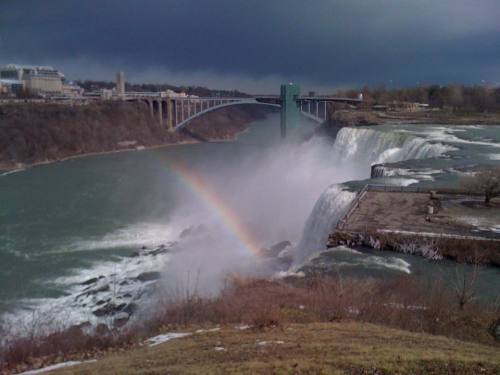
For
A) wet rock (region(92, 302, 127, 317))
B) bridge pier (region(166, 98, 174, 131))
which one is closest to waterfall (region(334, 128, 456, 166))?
wet rock (region(92, 302, 127, 317))

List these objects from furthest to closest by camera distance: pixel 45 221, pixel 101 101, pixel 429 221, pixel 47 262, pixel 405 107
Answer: pixel 101 101 < pixel 405 107 < pixel 45 221 < pixel 47 262 < pixel 429 221

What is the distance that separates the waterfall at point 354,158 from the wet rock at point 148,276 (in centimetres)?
332

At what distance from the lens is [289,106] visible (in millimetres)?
39031

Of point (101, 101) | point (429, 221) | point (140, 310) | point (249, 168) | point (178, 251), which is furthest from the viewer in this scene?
point (101, 101)

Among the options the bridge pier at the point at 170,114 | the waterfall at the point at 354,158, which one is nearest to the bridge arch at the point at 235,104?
the bridge pier at the point at 170,114

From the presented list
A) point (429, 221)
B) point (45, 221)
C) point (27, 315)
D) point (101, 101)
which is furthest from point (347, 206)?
point (101, 101)

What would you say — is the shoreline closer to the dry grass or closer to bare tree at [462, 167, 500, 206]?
bare tree at [462, 167, 500, 206]

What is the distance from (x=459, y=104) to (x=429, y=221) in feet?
104

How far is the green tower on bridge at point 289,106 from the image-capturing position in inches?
1516

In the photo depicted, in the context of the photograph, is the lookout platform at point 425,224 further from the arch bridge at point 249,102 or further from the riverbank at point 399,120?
the arch bridge at point 249,102

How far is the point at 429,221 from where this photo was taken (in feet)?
29.9

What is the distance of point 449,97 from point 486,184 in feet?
102

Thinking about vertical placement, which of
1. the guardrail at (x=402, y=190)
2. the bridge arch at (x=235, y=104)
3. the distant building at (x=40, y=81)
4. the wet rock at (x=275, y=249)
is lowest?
the wet rock at (x=275, y=249)

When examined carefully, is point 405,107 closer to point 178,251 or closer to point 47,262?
point 178,251
